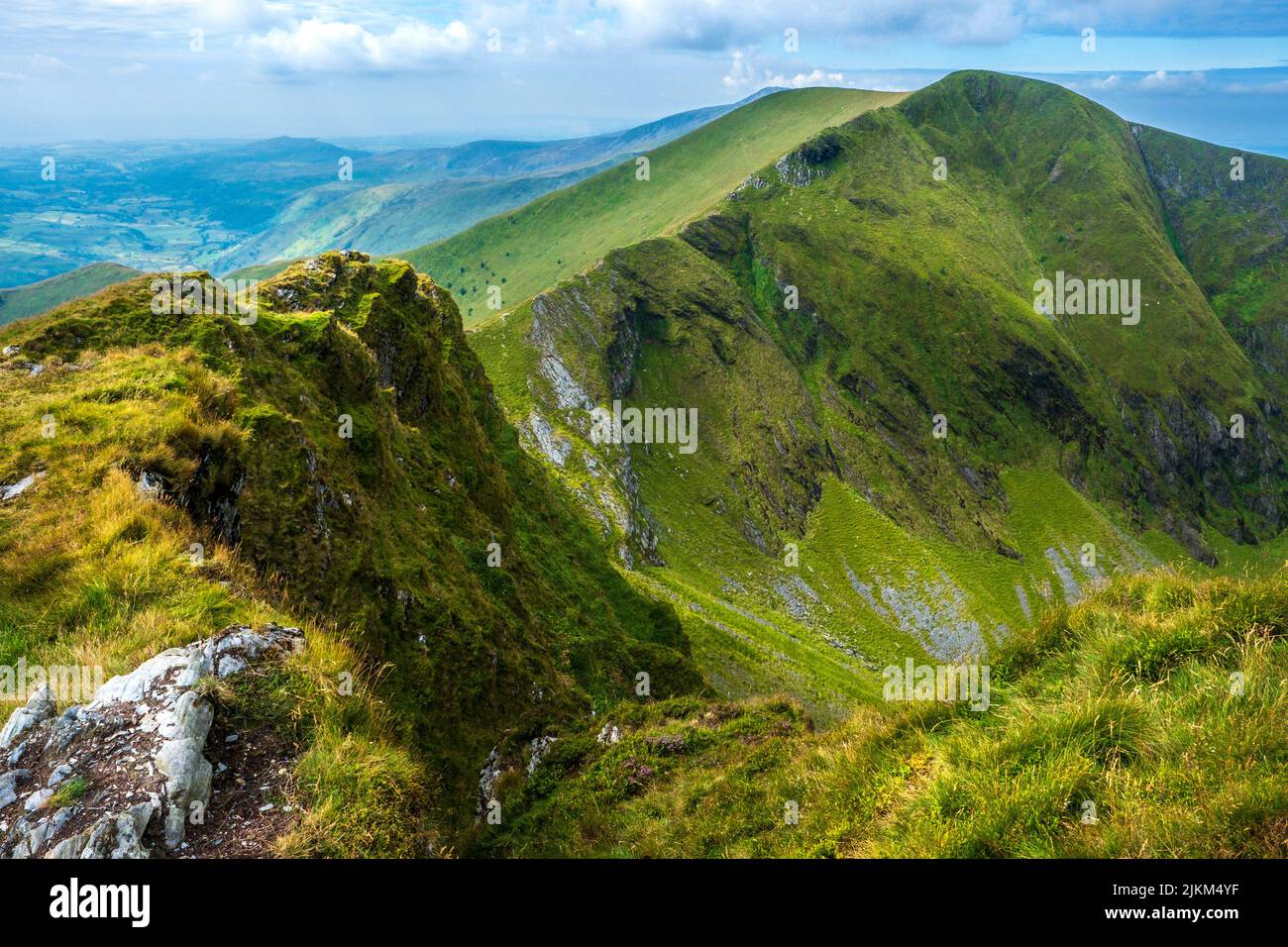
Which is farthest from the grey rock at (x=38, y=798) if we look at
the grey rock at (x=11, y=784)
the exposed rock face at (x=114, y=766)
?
the grey rock at (x=11, y=784)

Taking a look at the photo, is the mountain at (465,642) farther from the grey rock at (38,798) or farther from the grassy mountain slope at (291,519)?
the grey rock at (38,798)

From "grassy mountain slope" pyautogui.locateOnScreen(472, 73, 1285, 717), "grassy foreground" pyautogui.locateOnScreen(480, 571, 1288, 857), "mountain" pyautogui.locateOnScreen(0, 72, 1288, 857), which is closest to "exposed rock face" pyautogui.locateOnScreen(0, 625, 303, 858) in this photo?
"mountain" pyautogui.locateOnScreen(0, 72, 1288, 857)

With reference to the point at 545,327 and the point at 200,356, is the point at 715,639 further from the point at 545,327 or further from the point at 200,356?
the point at 545,327

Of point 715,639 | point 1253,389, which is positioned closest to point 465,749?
point 715,639

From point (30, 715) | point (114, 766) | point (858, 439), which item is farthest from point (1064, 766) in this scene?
point (858, 439)

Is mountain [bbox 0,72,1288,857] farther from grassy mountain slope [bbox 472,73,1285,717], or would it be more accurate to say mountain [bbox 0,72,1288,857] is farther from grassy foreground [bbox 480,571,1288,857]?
grassy mountain slope [bbox 472,73,1285,717]

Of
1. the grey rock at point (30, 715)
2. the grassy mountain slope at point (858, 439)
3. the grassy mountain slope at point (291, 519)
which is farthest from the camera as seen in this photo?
the grassy mountain slope at point (858, 439)

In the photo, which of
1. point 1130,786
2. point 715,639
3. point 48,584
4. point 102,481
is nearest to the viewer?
point 1130,786
